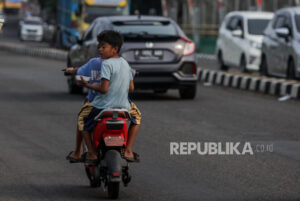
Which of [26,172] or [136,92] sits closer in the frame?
[26,172]

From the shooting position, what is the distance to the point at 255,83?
847 inches

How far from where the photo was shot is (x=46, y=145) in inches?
443

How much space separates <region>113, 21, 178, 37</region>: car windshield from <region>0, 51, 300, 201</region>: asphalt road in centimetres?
115

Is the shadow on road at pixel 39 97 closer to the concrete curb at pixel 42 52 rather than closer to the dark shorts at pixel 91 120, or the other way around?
the dark shorts at pixel 91 120

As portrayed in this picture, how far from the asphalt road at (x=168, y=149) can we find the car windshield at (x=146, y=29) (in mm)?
1152

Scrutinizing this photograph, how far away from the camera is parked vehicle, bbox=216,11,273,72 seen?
24.9 metres

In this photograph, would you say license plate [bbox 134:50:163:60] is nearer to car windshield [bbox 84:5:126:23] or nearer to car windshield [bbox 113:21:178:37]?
car windshield [bbox 113:21:178:37]

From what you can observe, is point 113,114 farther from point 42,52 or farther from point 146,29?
point 42,52

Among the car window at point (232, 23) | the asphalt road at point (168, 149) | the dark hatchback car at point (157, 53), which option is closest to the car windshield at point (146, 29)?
the dark hatchback car at point (157, 53)

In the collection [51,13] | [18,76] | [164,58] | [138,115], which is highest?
[138,115]

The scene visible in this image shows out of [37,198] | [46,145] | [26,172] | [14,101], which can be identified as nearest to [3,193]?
[37,198]

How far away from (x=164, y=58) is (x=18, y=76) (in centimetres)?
863

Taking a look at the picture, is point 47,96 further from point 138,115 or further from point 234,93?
point 138,115

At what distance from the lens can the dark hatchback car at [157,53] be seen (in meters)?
17.3
